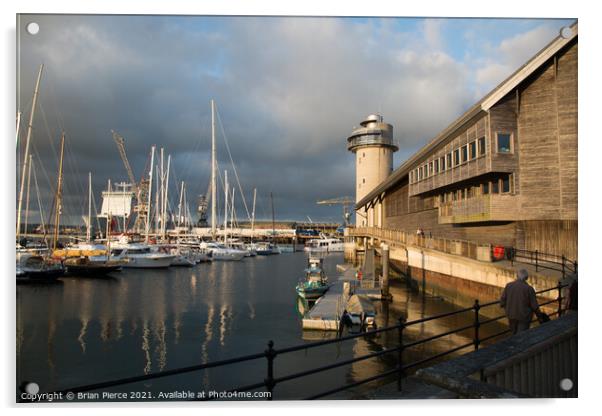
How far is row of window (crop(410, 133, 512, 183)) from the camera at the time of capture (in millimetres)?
22266

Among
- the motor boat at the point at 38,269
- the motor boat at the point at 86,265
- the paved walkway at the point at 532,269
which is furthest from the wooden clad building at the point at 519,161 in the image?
the motor boat at the point at 86,265

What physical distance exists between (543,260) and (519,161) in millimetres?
6048

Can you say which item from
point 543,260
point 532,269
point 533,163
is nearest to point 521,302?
point 543,260

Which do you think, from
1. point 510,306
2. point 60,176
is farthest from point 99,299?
point 510,306

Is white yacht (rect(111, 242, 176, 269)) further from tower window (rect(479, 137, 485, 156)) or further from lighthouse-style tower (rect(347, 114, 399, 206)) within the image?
tower window (rect(479, 137, 485, 156))

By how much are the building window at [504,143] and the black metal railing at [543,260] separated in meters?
5.18

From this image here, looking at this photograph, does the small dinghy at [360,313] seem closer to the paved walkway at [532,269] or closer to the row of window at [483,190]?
the paved walkway at [532,269]

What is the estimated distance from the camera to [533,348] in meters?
6.91

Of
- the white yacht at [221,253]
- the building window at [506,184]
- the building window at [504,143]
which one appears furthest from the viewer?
the white yacht at [221,253]

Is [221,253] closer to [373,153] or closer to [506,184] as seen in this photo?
[373,153]

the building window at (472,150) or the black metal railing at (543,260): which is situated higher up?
the building window at (472,150)

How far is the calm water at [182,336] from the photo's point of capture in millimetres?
14758

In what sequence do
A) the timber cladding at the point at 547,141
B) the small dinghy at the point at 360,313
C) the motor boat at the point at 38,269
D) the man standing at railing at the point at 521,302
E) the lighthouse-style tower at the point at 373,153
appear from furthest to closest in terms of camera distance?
the lighthouse-style tower at the point at 373,153, the motor boat at the point at 38,269, the small dinghy at the point at 360,313, the timber cladding at the point at 547,141, the man standing at railing at the point at 521,302
